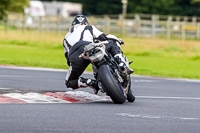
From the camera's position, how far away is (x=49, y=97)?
1103cm

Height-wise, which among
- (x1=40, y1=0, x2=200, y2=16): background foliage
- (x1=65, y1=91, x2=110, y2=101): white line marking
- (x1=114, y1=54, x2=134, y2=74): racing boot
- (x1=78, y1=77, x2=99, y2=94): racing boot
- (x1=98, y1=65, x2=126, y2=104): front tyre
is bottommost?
(x1=40, y1=0, x2=200, y2=16): background foliage

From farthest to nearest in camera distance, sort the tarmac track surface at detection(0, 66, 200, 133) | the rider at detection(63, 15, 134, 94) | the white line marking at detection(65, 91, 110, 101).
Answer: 1. the white line marking at detection(65, 91, 110, 101)
2. the rider at detection(63, 15, 134, 94)
3. the tarmac track surface at detection(0, 66, 200, 133)

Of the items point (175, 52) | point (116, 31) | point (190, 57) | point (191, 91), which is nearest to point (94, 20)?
point (116, 31)

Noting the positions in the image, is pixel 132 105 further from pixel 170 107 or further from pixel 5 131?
pixel 5 131

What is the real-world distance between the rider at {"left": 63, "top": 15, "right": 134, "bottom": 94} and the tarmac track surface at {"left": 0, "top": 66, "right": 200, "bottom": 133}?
316 millimetres

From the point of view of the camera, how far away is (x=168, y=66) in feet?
81.5

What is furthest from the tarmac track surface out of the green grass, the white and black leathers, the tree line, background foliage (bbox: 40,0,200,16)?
background foliage (bbox: 40,0,200,16)

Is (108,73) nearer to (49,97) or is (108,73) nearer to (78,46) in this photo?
(78,46)

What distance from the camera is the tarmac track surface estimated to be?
8008 mm

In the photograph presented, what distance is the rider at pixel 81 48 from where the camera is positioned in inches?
433

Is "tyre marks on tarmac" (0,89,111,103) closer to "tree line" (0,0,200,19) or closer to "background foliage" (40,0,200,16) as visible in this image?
"tree line" (0,0,200,19)

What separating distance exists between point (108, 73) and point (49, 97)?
1.29 meters

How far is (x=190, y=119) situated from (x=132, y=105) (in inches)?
69.7

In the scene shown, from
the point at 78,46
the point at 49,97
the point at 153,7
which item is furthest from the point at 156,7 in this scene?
the point at 49,97
